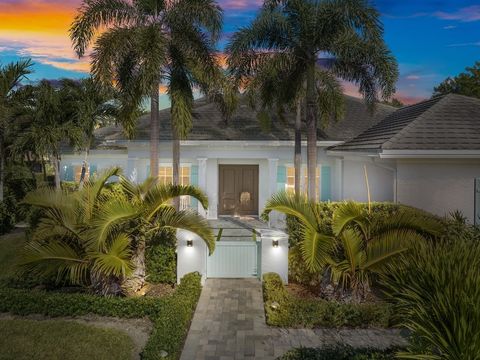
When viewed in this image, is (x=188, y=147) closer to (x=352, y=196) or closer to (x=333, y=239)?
(x=352, y=196)

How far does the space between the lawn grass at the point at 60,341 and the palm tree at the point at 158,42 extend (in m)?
6.48

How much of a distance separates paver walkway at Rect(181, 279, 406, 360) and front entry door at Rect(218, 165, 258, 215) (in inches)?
411

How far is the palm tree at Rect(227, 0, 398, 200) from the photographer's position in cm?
1223

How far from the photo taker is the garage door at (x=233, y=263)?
10.6 metres

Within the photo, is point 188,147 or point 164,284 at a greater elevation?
point 188,147

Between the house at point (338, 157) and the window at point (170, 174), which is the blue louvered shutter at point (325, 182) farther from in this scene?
the window at point (170, 174)

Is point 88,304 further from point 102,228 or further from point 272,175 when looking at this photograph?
point 272,175

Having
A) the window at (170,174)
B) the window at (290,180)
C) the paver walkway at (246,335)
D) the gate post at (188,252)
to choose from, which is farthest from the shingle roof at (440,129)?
the window at (170,174)

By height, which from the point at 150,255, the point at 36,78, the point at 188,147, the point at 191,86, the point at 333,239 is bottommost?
the point at 150,255

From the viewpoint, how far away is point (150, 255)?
33.2ft

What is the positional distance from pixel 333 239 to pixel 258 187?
10832 millimetres

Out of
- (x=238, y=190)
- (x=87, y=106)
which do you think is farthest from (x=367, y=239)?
(x=87, y=106)

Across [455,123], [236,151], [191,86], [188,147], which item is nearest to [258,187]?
[236,151]

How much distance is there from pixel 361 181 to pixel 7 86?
15260 mm
